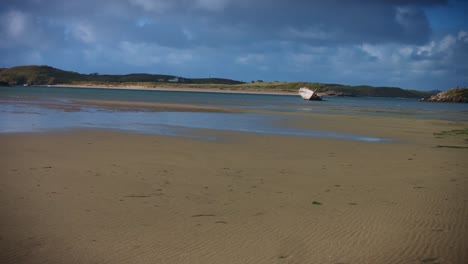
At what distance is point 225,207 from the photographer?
750 cm

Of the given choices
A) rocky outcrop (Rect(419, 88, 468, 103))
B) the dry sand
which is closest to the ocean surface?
the dry sand

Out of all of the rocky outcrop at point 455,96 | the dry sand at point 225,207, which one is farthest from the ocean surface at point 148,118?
the rocky outcrop at point 455,96

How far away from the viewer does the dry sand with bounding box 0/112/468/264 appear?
557cm

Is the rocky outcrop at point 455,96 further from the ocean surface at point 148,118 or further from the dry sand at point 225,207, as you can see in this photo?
the dry sand at point 225,207

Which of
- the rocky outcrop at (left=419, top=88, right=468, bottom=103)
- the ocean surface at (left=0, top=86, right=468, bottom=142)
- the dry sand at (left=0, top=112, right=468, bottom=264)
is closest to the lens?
the dry sand at (left=0, top=112, right=468, bottom=264)

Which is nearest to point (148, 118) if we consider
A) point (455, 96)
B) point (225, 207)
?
point (225, 207)

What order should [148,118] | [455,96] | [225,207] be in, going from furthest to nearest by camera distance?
[455,96]
[148,118]
[225,207]

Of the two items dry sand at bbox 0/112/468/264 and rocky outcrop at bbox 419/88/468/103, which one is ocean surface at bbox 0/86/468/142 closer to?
dry sand at bbox 0/112/468/264

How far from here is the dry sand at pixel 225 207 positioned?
219 inches

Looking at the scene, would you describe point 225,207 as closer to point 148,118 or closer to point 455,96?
point 148,118

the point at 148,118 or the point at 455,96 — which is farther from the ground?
the point at 455,96

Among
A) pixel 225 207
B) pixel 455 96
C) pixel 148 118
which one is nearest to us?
pixel 225 207

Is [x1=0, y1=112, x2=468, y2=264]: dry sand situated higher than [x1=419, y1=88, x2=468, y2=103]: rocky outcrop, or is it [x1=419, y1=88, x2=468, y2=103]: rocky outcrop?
[x1=419, y1=88, x2=468, y2=103]: rocky outcrop

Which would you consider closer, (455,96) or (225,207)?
(225,207)
